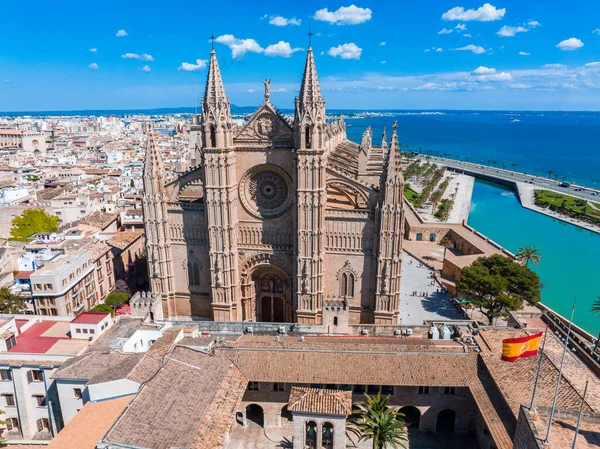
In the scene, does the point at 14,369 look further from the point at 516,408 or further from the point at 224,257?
the point at 516,408

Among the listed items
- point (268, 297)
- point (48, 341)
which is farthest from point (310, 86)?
point (48, 341)

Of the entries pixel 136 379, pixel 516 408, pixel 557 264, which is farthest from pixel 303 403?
pixel 557 264

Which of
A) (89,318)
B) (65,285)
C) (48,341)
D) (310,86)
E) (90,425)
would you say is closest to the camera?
(90,425)

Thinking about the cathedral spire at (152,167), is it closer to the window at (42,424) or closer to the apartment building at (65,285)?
the apartment building at (65,285)

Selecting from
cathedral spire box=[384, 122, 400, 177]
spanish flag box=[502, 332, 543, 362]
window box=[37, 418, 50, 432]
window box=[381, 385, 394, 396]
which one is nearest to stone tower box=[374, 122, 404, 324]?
cathedral spire box=[384, 122, 400, 177]

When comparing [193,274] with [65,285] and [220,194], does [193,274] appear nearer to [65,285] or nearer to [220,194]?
[220,194]

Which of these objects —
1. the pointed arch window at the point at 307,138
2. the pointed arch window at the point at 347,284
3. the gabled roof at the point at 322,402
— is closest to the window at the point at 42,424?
the gabled roof at the point at 322,402
